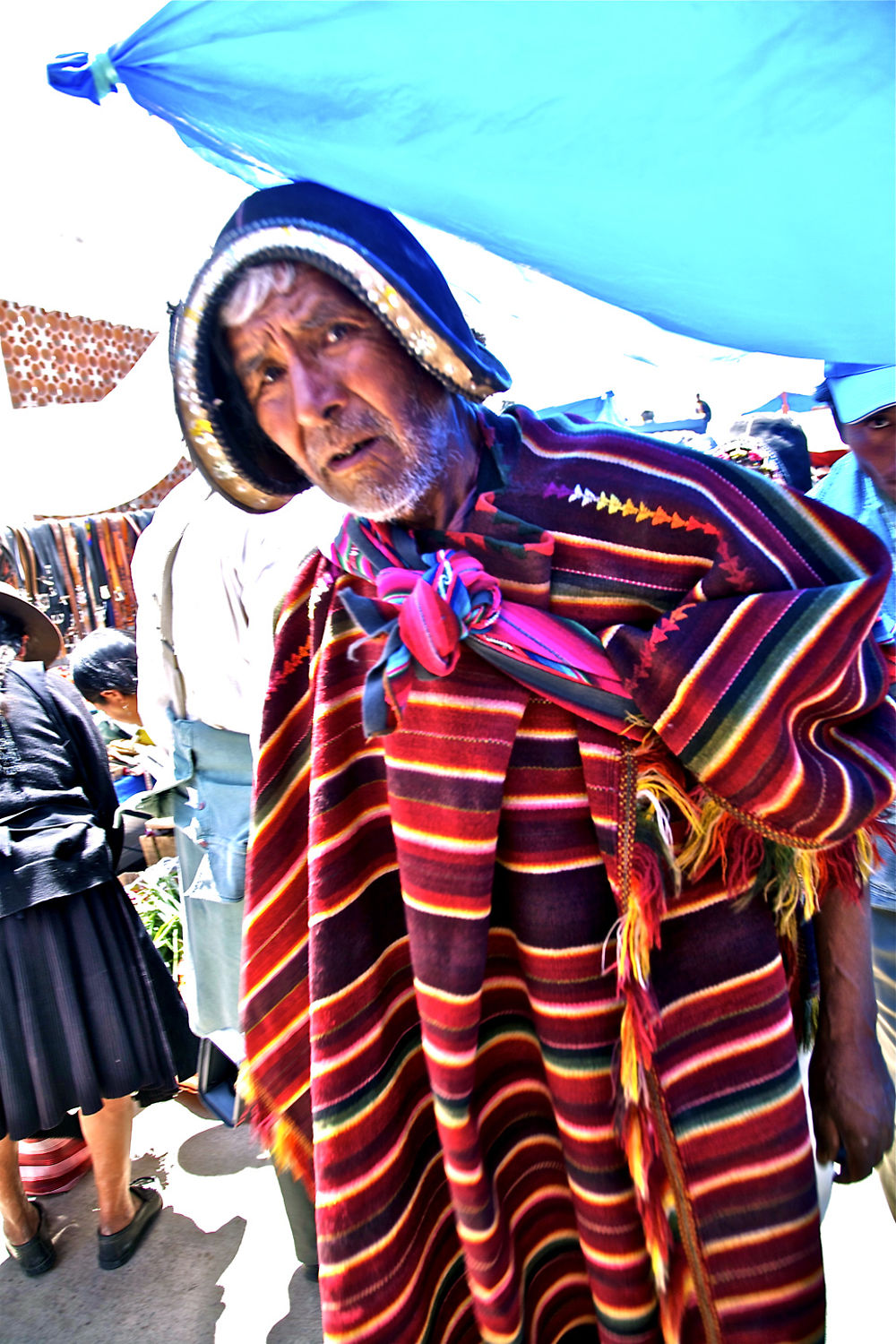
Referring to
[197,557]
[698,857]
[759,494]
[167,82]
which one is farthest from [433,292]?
[197,557]

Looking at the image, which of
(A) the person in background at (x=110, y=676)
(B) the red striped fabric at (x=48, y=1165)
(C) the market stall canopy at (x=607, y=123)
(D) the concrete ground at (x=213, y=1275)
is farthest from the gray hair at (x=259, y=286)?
(B) the red striped fabric at (x=48, y=1165)

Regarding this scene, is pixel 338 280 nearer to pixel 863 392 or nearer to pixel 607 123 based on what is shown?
pixel 607 123

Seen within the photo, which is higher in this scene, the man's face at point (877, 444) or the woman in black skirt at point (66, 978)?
the man's face at point (877, 444)

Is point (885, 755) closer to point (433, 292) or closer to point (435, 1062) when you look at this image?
point (435, 1062)

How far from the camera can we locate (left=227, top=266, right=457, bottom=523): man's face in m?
1.12

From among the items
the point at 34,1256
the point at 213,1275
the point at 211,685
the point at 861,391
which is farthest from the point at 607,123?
the point at 34,1256

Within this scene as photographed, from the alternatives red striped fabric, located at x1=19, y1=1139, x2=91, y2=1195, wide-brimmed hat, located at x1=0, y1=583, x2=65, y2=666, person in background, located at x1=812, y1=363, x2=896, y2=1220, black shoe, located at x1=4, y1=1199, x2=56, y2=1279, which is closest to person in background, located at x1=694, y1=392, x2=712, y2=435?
person in background, located at x1=812, y1=363, x2=896, y2=1220

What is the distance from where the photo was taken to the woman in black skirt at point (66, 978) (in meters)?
2.36

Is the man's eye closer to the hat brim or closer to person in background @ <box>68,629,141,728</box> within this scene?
the hat brim

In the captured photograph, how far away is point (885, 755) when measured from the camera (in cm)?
108

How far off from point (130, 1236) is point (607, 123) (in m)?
3.30

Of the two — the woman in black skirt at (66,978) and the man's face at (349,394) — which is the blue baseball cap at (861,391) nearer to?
the man's face at (349,394)

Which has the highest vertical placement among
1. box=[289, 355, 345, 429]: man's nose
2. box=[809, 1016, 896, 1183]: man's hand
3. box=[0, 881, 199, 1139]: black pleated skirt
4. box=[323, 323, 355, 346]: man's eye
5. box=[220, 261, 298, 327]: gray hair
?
box=[220, 261, 298, 327]: gray hair

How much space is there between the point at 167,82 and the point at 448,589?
2.13 feet
